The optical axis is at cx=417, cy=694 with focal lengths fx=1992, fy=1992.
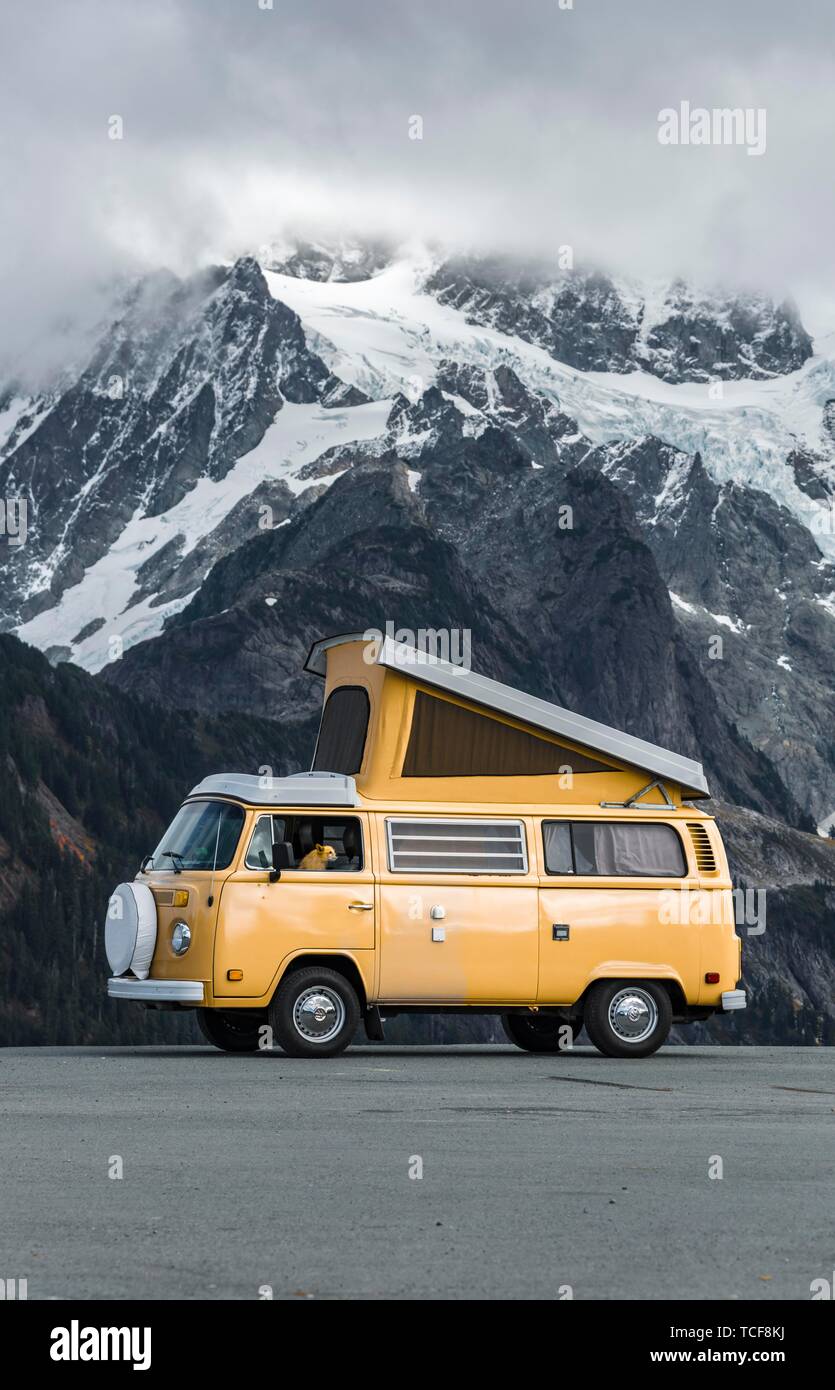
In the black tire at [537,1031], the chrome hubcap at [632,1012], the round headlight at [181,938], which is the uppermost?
the round headlight at [181,938]

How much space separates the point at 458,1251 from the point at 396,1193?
7.34 feet

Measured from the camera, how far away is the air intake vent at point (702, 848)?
82.4ft

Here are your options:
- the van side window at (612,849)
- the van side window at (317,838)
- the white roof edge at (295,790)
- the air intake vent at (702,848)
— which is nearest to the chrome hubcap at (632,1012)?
the van side window at (612,849)

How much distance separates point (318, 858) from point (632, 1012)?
14.7 ft

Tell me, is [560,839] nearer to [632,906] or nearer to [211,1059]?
[632,906]

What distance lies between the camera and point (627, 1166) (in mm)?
14148

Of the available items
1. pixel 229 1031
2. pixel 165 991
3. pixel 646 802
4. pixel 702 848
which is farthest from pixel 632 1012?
pixel 165 991

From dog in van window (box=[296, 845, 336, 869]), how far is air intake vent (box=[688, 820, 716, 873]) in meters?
4.72

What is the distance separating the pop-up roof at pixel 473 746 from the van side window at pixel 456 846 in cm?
43

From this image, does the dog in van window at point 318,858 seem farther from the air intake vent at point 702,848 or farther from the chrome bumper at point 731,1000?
the chrome bumper at point 731,1000

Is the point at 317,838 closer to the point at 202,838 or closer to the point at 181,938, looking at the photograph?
the point at 202,838

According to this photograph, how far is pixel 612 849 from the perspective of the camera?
24.7 metres

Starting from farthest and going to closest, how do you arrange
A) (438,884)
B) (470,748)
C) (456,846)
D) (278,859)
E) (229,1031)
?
(229,1031)
(470,748)
(456,846)
(438,884)
(278,859)
